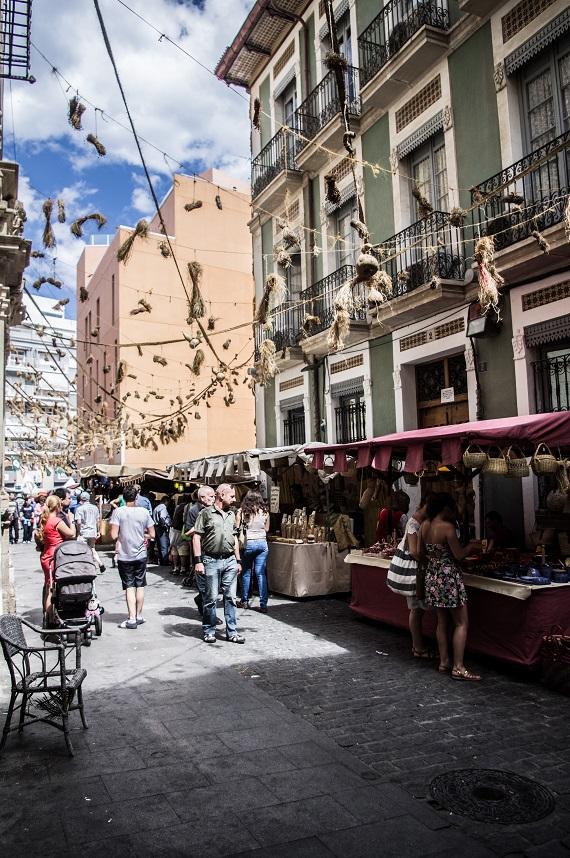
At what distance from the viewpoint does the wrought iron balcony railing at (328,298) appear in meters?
13.3

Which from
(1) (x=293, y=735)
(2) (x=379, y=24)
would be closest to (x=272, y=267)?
(2) (x=379, y=24)

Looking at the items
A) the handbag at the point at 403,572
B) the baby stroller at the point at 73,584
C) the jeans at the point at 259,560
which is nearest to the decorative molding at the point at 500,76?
the handbag at the point at 403,572

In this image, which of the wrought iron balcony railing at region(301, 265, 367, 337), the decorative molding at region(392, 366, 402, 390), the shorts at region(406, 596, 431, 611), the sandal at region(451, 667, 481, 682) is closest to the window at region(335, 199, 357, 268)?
the wrought iron balcony railing at region(301, 265, 367, 337)

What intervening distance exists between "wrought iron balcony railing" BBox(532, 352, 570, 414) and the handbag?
12.5 ft

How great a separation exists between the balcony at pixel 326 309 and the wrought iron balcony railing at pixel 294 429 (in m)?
2.31

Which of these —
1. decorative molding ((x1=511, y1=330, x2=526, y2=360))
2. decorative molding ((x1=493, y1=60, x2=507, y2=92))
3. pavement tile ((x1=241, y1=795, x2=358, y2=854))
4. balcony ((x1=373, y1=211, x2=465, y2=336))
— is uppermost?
decorative molding ((x1=493, y1=60, x2=507, y2=92))

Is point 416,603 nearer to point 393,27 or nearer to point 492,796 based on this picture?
point 492,796

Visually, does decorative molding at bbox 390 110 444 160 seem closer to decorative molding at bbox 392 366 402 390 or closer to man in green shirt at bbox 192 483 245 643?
decorative molding at bbox 392 366 402 390

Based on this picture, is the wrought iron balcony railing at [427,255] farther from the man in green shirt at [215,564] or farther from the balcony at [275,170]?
the man in green shirt at [215,564]

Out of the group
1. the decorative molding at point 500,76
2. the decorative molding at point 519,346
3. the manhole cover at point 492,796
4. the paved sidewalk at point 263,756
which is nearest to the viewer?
the paved sidewalk at point 263,756

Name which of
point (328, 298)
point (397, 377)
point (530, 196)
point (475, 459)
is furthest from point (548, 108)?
point (475, 459)

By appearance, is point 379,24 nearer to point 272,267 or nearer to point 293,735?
point 272,267

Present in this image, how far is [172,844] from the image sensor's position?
3.40 meters

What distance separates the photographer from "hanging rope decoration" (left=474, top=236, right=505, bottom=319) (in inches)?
317
